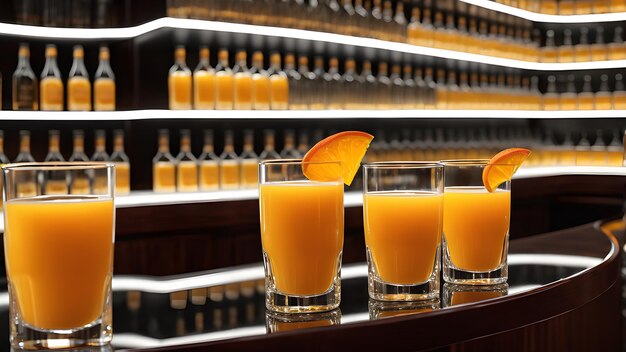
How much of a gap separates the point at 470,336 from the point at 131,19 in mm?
2642

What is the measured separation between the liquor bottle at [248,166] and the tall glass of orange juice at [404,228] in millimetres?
2348

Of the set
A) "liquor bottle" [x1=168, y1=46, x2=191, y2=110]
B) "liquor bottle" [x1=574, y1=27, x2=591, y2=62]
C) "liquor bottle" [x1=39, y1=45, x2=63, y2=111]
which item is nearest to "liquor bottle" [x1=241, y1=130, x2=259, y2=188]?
"liquor bottle" [x1=168, y1=46, x2=191, y2=110]

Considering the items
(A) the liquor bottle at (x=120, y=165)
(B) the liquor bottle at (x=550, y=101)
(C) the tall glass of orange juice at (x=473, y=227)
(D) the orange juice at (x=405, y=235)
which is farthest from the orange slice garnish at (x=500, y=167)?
(B) the liquor bottle at (x=550, y=101)

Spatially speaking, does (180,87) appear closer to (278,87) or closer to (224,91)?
(224,91)

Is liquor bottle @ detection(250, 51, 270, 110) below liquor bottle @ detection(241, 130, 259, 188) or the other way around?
the other way around

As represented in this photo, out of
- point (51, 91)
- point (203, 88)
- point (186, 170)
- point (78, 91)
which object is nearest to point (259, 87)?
point (203, 88)

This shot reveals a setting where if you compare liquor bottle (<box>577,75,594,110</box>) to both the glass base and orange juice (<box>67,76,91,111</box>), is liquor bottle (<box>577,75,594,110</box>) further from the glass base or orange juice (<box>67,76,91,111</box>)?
the glass base

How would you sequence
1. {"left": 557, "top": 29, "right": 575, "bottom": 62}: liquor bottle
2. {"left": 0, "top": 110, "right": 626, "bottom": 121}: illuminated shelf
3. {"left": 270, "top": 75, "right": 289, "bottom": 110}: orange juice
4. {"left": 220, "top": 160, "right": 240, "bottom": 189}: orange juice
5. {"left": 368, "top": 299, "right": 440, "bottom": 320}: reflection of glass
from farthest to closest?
{"left": 557, "top": 29, "right": 575, "bottom": 62}: liquor bottle
{"left": 270, "top": 75, "right": 289, "bottom": 110}: orange juice
{"left": 220, "top": 160, "right": 240, "bottom": 189}: orange juice
{"left": 0, "top": 110, "right": 626, "bottom": 121}: illuminated shelf
{"left": 368, "top": 299, "right": 440, "bottom": 320}: reflection of glass

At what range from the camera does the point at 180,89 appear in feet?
10.0

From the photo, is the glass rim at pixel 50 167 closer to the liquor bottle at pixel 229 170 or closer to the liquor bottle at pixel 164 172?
the liquor bottle at pixel 164 172

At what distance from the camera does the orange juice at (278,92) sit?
10.9ft

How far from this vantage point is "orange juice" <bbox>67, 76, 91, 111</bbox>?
115 inches

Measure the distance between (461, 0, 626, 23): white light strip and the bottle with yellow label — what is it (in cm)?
203

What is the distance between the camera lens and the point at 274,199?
2.60ft
